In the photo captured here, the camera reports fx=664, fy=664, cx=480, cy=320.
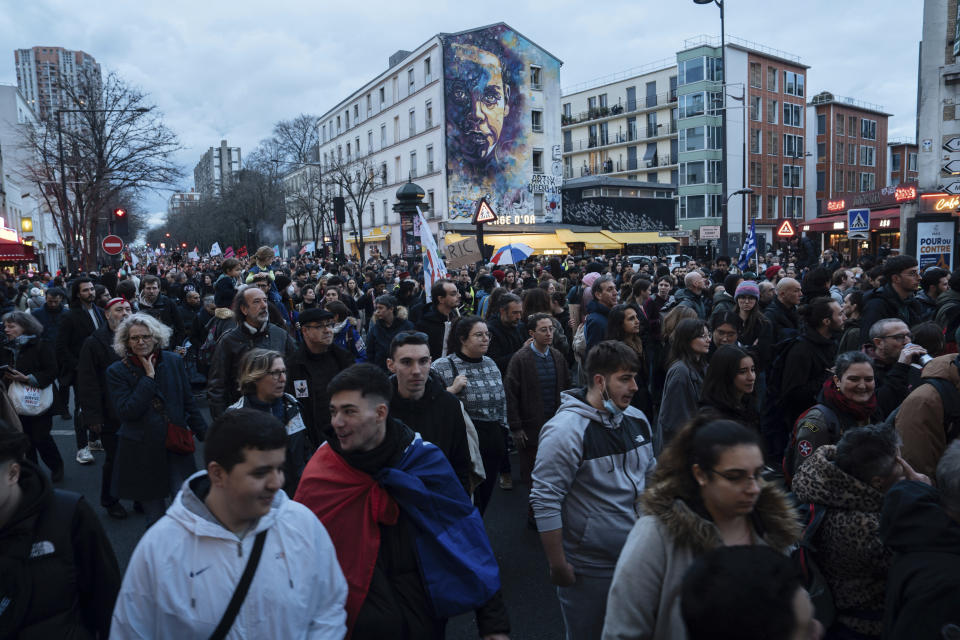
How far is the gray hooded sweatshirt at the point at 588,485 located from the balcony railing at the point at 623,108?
60.9 m

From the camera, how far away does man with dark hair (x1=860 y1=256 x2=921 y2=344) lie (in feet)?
21.8

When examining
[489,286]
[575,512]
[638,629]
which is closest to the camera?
[638,629]

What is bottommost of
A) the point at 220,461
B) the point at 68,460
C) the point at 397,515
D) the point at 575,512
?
the point at 68,460

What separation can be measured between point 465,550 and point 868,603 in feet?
5.31

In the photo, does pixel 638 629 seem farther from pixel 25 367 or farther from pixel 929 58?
pixel 929 58

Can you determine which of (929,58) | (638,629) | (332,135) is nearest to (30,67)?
(332,135)

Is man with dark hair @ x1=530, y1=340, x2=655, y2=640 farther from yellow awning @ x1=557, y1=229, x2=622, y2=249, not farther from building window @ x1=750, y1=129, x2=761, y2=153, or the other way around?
building window @ x1=750, y1=129, x2=761, y2=153

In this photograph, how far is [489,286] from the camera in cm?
1040

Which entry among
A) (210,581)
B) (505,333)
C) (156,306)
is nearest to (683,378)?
(505,333)

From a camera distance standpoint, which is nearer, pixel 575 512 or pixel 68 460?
pixel 575 512

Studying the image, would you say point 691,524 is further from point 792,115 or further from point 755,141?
point 792,115

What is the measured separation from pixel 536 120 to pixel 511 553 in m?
43.8

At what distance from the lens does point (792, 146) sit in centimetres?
5922

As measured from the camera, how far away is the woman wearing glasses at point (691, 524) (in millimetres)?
2094
